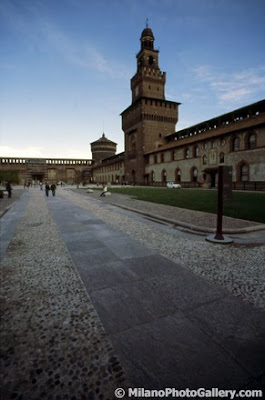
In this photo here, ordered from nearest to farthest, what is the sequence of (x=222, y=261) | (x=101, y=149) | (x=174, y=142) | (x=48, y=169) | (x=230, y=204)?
(x=222, y=261)
(x=230, y=204)
(x=174, y=142)
(x=48, y=169)
(x=101, y=149)

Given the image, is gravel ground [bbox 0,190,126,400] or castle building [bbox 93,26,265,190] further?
castle building [bbox 93,26,265,190]

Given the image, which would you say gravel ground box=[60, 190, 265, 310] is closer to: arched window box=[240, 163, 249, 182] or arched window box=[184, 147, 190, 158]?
arched window box=[240, 163, 249, 182]

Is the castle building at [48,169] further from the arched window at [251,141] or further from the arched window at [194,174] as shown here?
the arched window at [251,141]

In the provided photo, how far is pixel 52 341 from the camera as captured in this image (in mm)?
2020

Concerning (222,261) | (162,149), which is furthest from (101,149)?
(222,261)

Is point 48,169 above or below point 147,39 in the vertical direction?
below

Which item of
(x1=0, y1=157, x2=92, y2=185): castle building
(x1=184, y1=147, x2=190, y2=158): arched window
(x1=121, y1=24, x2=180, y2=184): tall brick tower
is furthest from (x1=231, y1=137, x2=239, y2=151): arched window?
(x1=0, y1=157, x2=92, y2=185): castle building

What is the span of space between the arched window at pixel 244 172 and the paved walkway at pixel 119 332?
88.5 ft

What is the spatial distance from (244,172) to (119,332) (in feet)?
96.3

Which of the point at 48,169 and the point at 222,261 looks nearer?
the point at 222,261

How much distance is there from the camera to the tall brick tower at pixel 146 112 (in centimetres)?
4844

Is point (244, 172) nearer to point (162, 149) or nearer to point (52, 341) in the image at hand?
point (162, 149)

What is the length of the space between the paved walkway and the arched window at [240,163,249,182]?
27.0m

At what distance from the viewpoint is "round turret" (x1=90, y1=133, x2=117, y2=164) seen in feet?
291
